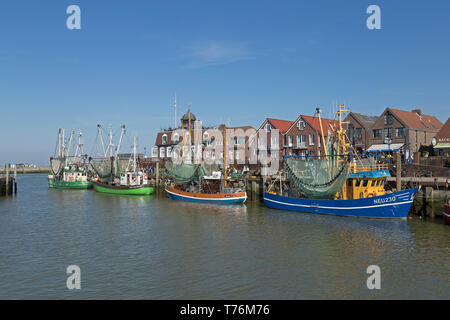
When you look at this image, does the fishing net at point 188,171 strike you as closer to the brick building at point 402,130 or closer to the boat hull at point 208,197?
the boat hull at point 208,197

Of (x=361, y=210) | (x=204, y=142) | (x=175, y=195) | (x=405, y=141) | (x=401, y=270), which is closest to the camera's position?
(x=401, y=270)

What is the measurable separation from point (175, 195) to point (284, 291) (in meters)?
40.0

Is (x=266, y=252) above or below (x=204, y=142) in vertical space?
below

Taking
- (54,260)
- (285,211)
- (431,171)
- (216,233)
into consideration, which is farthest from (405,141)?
(54,260)

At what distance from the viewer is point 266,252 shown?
23.2 m

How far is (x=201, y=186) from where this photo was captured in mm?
56250

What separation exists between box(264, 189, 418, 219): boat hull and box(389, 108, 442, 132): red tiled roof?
109ft

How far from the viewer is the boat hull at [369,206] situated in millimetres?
32156

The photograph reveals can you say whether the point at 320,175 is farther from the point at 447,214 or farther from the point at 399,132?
the point at 399,132

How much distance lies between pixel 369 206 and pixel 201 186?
2847 centimetres

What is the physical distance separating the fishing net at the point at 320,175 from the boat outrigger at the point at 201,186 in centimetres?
953

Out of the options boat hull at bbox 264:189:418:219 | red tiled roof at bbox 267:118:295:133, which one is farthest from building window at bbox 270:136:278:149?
boat hull at bbox 264:189:418:219

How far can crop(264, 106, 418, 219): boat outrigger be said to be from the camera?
32844mm

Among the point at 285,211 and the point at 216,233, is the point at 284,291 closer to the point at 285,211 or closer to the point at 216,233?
the point at 216,233
